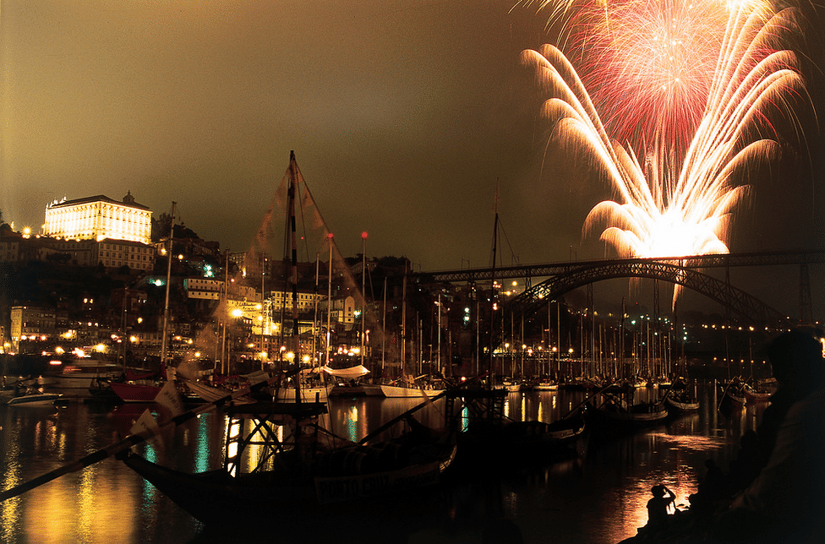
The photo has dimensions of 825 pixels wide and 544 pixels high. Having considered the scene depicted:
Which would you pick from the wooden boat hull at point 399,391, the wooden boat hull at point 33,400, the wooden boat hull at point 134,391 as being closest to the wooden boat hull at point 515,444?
the wooden boat hull at point 134,391

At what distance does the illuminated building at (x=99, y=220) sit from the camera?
10550 centimetres

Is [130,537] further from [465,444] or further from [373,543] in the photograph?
[465,444]

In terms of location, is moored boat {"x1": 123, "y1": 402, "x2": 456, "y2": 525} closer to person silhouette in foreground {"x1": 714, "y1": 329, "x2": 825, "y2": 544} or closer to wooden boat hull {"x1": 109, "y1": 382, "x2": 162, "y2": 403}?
person silhouette in foreground {"x1": 714, "y1": 329, "x2": 825, "y2": 544}

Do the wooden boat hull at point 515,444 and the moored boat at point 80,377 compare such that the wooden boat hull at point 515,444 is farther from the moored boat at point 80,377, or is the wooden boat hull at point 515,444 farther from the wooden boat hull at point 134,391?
the moored boat at point 80,377

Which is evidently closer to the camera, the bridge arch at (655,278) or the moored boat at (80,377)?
the moored boat at (80,377)

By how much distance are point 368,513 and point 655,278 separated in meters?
43.7

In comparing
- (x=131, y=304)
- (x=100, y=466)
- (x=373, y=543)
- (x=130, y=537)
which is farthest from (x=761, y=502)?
(x=131, y=304)

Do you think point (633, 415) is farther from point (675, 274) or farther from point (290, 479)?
point (675, 274)

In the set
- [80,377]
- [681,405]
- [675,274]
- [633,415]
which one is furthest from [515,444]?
[675,274]

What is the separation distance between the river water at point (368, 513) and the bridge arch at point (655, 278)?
2193 centimetres

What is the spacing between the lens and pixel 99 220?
105 meters

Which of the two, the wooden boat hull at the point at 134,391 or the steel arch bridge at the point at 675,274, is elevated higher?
the steel arch bridge at the point at 675,274

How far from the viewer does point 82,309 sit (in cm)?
7288

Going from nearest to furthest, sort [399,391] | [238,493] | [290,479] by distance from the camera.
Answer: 1. [238,493]
2. [290,479]
3. [399,391]
